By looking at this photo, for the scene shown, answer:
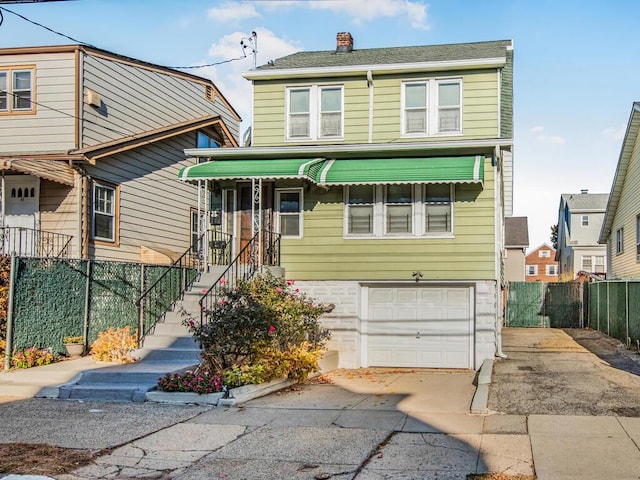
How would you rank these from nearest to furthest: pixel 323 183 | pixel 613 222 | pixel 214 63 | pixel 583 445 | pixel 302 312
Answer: pixel 583 445
pixel 302 312
pixel 323 183
pixel 214 63
pixel 613 222

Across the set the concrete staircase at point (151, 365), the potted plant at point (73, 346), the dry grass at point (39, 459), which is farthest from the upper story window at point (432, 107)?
the dry grass at point (39, 459)

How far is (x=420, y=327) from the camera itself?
1644 centimetres

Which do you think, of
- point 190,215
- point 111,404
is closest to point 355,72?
point 190,215

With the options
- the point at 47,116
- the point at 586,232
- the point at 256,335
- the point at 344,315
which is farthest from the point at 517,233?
the point at 256,335

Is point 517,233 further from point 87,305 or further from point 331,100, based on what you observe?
point 87,305

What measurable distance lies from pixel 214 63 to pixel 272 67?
1.76 meters

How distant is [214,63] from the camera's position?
18344 millimetres

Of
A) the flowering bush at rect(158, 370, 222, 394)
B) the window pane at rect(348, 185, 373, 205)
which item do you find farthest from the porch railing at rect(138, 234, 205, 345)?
the flowering bush at rect(158, 370, 222, 394)

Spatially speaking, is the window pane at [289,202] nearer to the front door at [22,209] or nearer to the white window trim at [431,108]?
the white window trim at [431,108]

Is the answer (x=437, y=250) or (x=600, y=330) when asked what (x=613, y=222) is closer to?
(x=600, y=330)

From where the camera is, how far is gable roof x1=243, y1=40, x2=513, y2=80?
16.5m

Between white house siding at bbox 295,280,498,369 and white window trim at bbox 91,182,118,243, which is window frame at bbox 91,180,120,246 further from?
white house siding at bbox 295,280,498,369

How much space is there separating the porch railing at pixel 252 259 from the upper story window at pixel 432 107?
4.29 m

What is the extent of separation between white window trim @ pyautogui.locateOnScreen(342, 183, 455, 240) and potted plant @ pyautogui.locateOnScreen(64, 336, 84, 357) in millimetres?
6419
